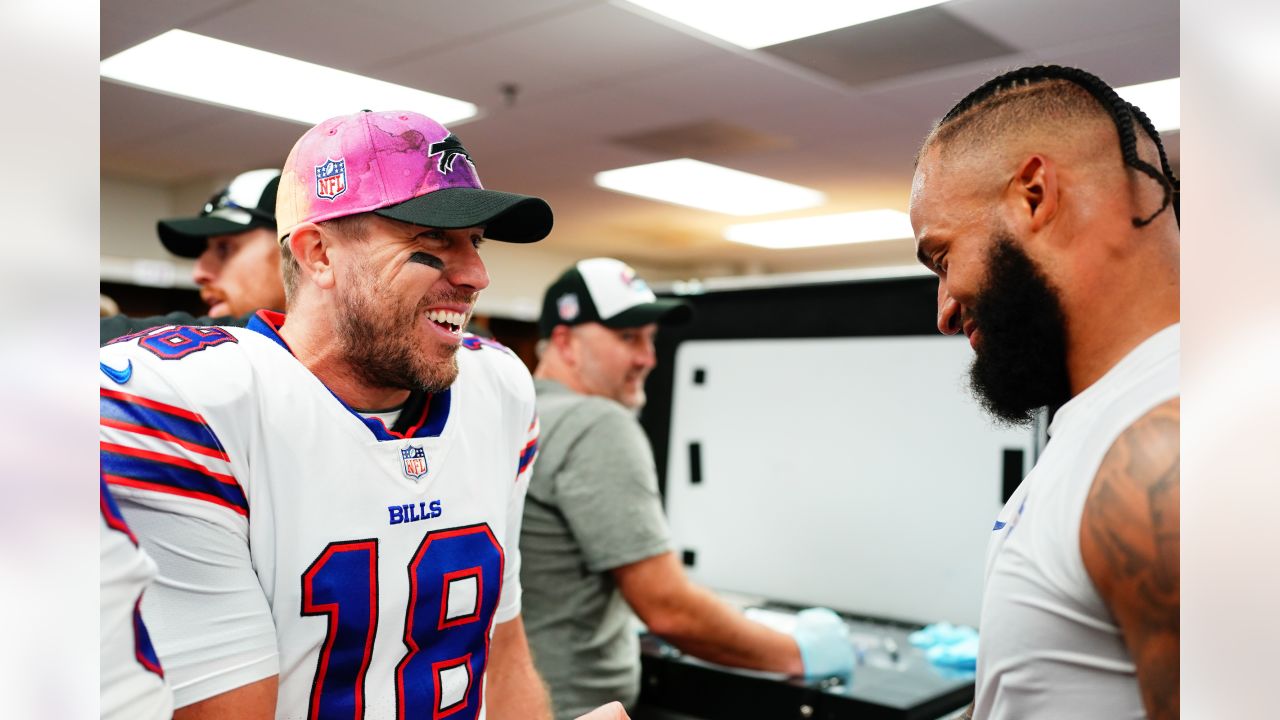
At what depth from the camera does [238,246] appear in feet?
4.33

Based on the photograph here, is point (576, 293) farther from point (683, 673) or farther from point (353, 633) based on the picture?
point (353, 633)

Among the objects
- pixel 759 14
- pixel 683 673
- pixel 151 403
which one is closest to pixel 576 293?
pixel 683 673

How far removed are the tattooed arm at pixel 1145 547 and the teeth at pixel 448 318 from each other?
0.56 metres

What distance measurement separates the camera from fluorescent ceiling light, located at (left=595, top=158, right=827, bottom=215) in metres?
4.61

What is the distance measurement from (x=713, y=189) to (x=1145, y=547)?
502cm

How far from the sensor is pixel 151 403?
0.70 meters

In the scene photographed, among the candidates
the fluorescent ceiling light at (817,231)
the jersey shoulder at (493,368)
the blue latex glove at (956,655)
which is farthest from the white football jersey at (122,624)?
the fluorescent ceiling light at (817,231)

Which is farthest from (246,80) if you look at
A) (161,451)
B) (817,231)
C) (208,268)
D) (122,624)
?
(817,231)

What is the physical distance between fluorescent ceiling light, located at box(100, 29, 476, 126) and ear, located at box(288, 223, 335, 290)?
112 mm

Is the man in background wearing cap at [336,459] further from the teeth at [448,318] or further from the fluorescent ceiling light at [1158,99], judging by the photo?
the fluorescent ceiling light at [1158,99]

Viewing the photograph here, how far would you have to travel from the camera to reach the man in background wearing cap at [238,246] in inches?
49.4

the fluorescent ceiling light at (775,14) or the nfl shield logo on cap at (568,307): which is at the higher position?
the fluorescent ceiling light at (775,14)

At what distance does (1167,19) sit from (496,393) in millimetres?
726

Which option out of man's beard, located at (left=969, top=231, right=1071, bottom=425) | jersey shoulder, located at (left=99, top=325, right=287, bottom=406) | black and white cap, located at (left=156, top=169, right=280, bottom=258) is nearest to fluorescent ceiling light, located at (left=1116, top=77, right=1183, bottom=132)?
man's beard, located at (left=969, top=231, right=1071, bottom=425)
